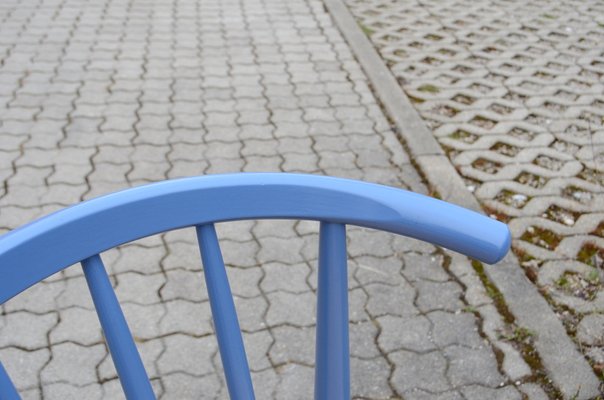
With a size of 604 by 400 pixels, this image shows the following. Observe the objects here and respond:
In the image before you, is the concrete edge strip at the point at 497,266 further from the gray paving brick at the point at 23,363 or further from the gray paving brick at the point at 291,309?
the gray paving brick at the point at 23,363

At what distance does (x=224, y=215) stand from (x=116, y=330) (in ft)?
0.68

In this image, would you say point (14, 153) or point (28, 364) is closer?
point (28, 364)

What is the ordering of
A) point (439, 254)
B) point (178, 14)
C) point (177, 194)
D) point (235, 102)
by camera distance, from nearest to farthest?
point (177, 194), point (439, 254), point (235, 102), point (178, 14)

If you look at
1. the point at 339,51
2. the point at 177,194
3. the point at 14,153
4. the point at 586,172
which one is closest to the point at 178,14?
the point at 339,51

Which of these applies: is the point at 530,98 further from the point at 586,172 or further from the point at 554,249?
the point at 554,249

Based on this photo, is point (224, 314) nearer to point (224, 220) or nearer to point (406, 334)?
point (224, 220)

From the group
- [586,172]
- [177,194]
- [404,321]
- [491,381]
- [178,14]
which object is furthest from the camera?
[178,14]

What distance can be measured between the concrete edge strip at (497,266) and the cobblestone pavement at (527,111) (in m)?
0.07

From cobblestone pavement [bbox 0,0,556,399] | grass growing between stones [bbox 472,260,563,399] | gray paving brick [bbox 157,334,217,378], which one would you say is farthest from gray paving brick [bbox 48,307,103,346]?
grass growing between stones [bbox 472,260,563,399]

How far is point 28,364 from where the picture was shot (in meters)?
2.63

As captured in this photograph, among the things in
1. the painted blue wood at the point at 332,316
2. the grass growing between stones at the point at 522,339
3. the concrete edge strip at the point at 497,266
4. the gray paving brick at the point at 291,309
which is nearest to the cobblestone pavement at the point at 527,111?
the concrete edge strip at the point at 497,266

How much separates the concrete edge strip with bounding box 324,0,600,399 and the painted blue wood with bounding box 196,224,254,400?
5.98ft

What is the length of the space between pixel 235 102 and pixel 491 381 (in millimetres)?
2731

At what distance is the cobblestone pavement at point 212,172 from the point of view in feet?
8.74
